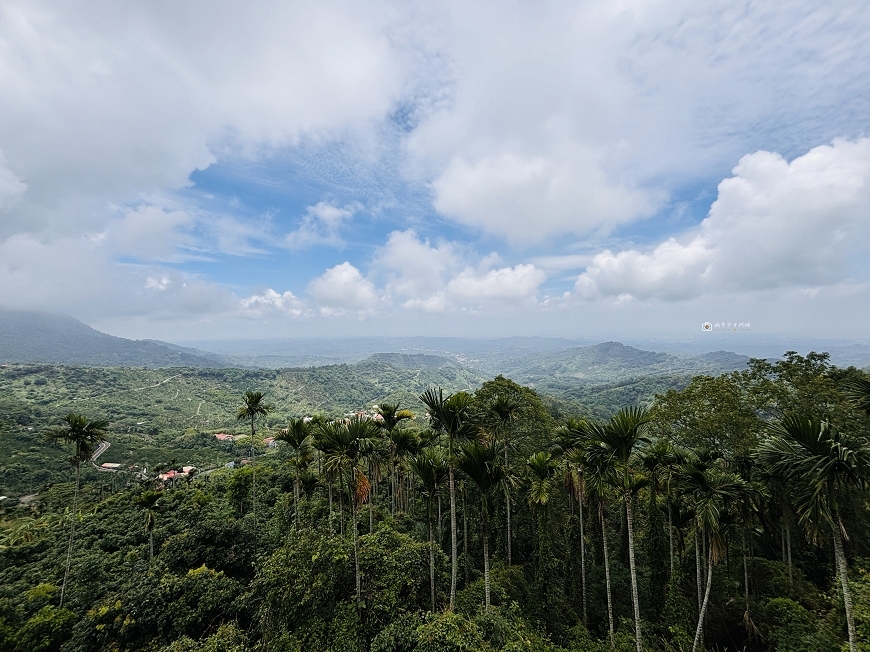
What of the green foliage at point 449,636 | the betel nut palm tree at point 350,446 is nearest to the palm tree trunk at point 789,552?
the green foliage at point 449,636

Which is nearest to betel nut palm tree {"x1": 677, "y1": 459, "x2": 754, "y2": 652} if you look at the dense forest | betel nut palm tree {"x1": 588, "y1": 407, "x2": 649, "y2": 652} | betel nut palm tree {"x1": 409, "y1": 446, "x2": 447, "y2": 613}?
the dense forest

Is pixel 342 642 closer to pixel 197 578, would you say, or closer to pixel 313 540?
pixel 313 540

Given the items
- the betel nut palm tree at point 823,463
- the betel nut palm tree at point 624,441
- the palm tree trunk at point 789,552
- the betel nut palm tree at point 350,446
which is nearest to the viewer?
the betel nut palm tree at point 823,463

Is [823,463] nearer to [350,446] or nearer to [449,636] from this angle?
[449,636]

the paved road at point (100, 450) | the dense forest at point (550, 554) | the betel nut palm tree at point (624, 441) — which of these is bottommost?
the paved road at point (100, 450)

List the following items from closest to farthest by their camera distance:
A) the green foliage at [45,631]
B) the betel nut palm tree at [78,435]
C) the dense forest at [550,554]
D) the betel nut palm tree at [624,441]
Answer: the betel nut palm tree at [624,441] → the dense forest at [550,554] → the green foliage at [45,631] → the betel nut palm tree at [78,435]

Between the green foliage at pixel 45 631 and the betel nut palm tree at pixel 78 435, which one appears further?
the betel nut palm tree at pixel 78 435

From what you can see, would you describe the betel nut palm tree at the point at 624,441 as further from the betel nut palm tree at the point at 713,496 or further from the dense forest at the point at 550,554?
the betel nut palm tree at the point at 713,496
